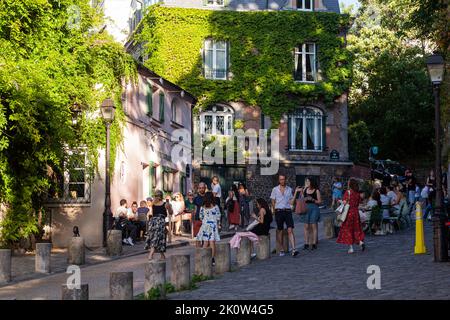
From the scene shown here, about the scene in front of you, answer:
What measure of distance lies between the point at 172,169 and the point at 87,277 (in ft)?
57.7

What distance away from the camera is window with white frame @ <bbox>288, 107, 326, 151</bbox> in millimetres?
43438

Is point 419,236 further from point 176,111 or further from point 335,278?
point 176,111

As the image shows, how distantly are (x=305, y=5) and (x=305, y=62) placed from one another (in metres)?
3.37

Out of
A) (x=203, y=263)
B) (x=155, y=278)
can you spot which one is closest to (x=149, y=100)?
(x=203, y=263)

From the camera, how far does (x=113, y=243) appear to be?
2095 centimetres

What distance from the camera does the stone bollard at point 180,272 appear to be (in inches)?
541

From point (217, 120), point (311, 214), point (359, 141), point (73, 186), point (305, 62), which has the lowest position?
point (311, 214)

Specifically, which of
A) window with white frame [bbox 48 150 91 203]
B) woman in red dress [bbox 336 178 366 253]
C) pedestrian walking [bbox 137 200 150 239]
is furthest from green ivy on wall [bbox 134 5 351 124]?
woman in red dress [bbox 336 178 366 253]

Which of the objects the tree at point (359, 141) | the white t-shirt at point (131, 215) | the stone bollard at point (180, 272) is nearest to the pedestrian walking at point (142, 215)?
the white t-shirt at point (131, 215)

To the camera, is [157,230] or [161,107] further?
[161,107]

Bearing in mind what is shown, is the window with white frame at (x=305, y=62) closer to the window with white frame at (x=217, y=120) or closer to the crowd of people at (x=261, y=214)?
the window with white frame at (x=217, y=120)

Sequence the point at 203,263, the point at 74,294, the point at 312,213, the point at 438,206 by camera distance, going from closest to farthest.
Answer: the point at 74,294 → the point at 203,263 → the point at 438,206 → the point at 312,213

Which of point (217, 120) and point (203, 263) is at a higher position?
point (217, 120)
